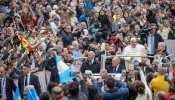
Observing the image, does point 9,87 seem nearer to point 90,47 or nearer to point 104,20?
point 90,47

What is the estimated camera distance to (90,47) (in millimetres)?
26516

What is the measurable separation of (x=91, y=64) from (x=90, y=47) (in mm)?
2733

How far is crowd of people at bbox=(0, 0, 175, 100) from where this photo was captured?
1762 centimetres

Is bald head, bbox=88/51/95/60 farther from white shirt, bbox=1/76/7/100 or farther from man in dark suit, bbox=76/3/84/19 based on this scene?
man in dark suit, bbox=76/3/84/19

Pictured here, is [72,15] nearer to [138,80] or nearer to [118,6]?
[118,6]

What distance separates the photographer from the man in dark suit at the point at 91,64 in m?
23.7

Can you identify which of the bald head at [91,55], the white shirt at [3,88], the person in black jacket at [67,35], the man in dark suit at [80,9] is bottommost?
the white shirt at [3,88]

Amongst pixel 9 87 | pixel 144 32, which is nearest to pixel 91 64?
pixel 9 87

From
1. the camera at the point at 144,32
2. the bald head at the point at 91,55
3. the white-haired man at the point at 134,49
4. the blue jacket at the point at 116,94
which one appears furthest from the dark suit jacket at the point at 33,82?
the camera at the point at 144,32

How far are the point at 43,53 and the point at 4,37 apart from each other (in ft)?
12.9

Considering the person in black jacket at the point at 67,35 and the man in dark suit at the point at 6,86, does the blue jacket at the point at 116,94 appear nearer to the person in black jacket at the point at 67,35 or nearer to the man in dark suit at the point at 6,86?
the man in dark suit at the point at 6,86

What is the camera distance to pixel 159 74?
18.7m

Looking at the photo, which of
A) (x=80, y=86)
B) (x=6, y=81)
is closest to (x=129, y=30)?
(x=6, y=81)

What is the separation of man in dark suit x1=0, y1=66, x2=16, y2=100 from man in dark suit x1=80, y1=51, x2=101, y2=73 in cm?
320
